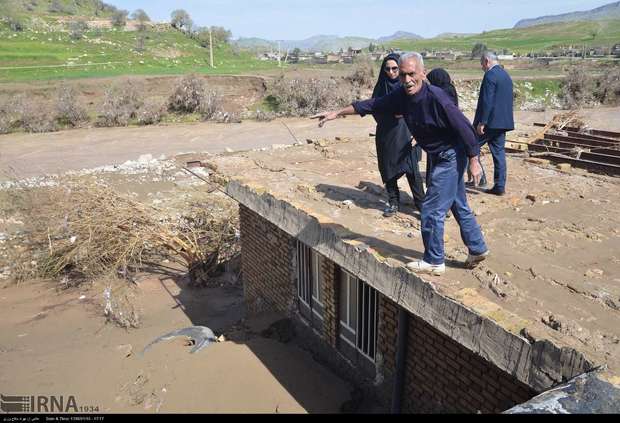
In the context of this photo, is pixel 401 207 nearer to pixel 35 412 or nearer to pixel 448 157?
pixel 448 157

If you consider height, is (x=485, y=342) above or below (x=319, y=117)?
below

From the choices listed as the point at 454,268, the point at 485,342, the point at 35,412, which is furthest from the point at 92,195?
the point at 485,342

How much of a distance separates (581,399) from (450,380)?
170 cm

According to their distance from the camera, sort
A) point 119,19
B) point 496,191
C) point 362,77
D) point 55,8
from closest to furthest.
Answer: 1. point 496,191
2. point 362,77
3. point 119,19
4. point 55,8

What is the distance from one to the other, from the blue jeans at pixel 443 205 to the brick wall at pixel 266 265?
9.96ft

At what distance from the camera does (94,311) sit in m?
9.81

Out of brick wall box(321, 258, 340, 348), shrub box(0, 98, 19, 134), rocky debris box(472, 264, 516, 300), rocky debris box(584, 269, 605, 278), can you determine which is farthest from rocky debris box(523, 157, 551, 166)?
shrub box(0, 98, 19, 134)

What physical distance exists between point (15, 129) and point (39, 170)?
8339 mm

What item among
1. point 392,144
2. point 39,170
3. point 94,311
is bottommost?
point 94,311

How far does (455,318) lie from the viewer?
369 centimetres

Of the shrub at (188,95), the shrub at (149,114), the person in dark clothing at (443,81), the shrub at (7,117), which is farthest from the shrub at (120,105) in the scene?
the person in dark clothing at (443,81)

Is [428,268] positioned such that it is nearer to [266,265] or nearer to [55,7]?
[266,265]

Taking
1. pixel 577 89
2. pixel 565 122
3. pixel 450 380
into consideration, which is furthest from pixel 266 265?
pixel 577 89

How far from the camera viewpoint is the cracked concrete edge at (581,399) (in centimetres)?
271
